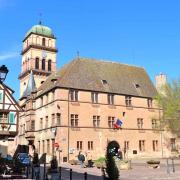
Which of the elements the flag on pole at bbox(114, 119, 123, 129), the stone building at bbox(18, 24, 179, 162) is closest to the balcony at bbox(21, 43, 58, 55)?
the stone building at bbox(18, 24, 179, 162)

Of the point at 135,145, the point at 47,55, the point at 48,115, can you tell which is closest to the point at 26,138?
the point at 48,115

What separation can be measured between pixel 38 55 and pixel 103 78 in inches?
1149

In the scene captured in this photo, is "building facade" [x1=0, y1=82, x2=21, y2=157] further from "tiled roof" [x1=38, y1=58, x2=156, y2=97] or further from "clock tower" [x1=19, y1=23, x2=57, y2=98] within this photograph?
"clock tower" [x1=19, y1=23, x2=57, y2=98]

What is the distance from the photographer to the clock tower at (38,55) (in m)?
72.1

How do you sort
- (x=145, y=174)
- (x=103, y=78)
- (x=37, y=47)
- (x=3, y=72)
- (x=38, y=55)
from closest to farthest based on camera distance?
(x=3, y=72) < (x=145, y=174) < (x=103, y=78) < (x=38, y=55) < (x=37, y=47)

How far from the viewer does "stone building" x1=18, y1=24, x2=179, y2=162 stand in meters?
44.2

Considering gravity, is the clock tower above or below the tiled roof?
above

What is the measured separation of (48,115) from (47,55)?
32377 millimetres

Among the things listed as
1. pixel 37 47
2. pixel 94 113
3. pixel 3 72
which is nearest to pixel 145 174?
pixel 3 72

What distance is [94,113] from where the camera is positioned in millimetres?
46750

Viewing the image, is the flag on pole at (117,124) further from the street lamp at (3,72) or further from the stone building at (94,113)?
the street lamp at (3,72)

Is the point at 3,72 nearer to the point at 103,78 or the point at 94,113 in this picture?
the point at 94,113

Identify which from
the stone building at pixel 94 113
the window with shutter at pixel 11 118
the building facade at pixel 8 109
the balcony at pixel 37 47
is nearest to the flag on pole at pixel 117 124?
the stone building at pixel 94 113

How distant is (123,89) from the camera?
50344 millimetres
